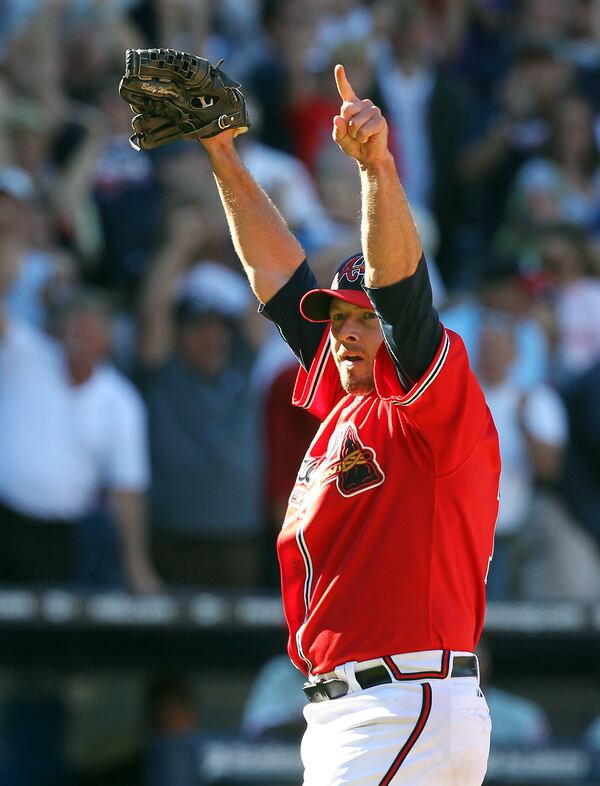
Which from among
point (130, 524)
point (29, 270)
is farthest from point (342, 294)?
point (29, 270)

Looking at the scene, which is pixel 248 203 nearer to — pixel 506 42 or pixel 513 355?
pixel 513 355

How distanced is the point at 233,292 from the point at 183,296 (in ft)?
1.15

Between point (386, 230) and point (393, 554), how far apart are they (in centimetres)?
74

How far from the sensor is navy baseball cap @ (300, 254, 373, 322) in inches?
135

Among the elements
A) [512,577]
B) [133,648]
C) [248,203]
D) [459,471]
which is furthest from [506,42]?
[459,471]

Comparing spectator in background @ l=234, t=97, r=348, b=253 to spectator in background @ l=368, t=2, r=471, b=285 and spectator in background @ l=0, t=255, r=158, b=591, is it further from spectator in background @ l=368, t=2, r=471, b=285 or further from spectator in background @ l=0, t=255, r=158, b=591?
spectator in background @ l=0, t=255, r=158, b=591

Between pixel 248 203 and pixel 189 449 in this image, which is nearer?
pixel 248 203

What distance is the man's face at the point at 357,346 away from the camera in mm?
3441

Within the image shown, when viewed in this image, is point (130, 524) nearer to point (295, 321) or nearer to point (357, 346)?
point (295, 321)

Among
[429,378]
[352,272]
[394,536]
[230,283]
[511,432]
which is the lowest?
[394,536]

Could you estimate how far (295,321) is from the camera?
388cm

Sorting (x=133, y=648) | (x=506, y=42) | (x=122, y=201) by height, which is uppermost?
(x=506, y=42)

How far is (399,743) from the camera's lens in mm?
3324

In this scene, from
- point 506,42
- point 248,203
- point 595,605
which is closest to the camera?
point 248,203
